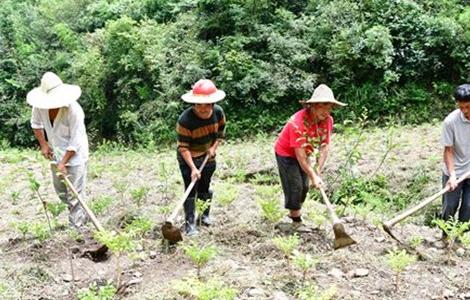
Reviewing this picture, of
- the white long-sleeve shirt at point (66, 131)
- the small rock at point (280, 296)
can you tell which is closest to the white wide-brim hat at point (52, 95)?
the white long-sleeve shirt at point (66, 131)

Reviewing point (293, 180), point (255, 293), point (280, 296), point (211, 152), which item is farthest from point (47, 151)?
point (280, 296)

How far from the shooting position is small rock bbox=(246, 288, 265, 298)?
12.5 ft

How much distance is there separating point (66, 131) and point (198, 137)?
3.95 ft

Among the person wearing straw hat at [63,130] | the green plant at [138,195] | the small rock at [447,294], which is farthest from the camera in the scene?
the green plant at [138,195]

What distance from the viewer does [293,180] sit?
499cm

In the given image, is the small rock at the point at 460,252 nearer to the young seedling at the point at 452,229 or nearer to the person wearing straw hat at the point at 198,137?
the young seedling at the point at 452,229

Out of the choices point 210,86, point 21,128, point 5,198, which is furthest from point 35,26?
point 210,86

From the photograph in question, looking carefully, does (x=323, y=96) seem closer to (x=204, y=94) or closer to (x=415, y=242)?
(x=204, y=94)

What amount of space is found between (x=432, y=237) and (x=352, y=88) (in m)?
8.26

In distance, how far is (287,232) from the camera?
503 cm

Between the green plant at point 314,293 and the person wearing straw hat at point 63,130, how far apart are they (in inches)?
95.5

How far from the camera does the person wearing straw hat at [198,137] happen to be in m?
4.82

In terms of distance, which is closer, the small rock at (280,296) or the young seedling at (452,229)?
the small rock at (280,296)

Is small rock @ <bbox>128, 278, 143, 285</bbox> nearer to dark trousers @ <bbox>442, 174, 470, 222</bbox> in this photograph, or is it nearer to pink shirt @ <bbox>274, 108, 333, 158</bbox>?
pink shirt @ <bbox>274, 108, 333, 158</bbox>
